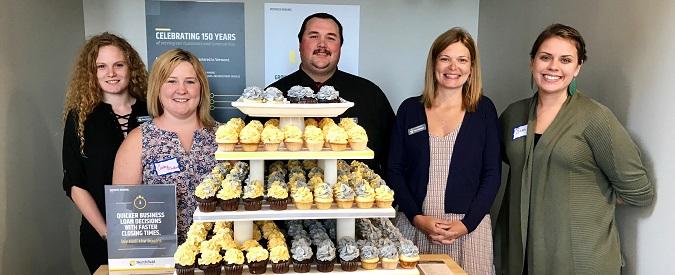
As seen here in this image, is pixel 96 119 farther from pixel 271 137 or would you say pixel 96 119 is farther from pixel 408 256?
pixel 408 256

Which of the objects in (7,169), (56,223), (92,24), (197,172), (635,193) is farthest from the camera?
(92,24)

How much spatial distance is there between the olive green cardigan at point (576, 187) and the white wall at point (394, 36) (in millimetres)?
1567

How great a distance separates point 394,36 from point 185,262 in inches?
98.9

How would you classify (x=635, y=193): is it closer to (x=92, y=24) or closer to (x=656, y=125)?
(x=656, y=125)

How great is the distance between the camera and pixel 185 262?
154 centimetres

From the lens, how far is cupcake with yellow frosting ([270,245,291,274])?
1549 millimetres

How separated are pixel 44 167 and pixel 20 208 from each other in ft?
1.25

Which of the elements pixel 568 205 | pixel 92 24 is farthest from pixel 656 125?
pixel 92 24

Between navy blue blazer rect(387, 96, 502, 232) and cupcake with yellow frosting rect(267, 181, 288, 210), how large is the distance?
32.8 inches

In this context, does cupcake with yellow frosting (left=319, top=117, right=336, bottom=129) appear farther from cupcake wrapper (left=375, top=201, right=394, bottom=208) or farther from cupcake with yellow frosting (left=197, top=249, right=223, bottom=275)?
cupcake with yellow frosting (left=197, top=249, right=223, bottom=275)

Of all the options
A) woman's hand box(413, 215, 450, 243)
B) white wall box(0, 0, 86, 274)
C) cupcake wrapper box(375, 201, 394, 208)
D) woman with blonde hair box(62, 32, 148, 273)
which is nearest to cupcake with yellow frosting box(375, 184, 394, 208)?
cupcake wrapper box(375, 201, 394, 208)

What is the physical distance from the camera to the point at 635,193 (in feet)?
6.21

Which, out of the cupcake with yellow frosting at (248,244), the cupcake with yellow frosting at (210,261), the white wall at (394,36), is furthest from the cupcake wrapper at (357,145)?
the white wall at (394,36)

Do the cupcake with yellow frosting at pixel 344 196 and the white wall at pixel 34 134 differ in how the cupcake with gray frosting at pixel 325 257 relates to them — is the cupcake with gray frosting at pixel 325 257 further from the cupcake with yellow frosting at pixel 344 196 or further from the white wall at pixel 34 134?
the white wall at pixel 34 134
